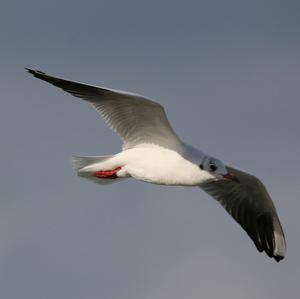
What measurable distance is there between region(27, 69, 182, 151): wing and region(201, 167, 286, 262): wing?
2254mm

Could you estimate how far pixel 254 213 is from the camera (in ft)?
51.0

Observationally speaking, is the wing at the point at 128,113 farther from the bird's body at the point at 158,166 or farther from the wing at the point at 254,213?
the wing at the point at 254,213

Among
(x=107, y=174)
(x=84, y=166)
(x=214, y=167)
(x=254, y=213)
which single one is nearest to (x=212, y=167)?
(x=214, y=167)

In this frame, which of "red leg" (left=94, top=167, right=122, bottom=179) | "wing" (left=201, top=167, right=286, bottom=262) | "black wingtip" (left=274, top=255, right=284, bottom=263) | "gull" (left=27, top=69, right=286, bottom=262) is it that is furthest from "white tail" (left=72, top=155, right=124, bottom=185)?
"black wingtip" (left=274, top=255, right=284, bottom=263)

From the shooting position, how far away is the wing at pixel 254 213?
15.4m

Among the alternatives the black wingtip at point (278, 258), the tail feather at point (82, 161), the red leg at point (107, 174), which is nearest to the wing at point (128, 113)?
the red leg at point (107, 174)

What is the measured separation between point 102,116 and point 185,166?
59.9 inches

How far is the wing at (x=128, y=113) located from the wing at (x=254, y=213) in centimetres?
225

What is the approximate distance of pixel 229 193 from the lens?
612 inches

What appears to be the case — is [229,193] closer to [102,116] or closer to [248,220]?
[248,220]

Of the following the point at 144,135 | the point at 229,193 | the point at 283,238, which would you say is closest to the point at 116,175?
the point at 144,135

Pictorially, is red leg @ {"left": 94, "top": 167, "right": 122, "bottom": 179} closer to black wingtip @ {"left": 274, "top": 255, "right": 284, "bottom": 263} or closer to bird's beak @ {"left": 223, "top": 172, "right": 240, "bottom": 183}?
bird's beak @ {"left": 223, "top": 172, "right": 240, "bottom": 183}

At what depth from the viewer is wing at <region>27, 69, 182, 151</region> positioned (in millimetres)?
13125

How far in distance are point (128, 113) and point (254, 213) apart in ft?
11.3
